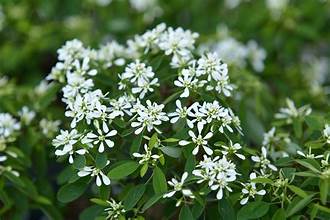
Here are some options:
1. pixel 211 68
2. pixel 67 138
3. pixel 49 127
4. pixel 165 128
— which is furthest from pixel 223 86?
pixel 49 127

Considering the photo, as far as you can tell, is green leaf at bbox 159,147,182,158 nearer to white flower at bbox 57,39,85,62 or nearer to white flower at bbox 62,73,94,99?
white flower at bbox 62,73,94,99

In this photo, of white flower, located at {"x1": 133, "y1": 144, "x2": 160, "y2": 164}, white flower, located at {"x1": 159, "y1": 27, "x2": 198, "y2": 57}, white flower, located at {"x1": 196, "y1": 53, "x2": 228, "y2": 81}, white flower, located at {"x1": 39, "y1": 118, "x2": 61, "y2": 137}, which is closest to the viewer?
white flower, located at {"x1": 133, "y1": 144, "x2": 160, "y2": 164}

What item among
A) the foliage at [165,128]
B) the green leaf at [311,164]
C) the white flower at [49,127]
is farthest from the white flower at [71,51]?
the green leaf at [311,164]

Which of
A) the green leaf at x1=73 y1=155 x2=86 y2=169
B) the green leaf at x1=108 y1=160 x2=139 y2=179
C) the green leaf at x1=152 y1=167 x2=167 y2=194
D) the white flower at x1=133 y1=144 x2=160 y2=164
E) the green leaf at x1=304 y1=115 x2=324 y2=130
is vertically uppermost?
the green leaf at x1=304 y1=115 x2=324 y2=130

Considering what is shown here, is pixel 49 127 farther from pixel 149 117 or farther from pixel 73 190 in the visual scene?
pixel 149 117

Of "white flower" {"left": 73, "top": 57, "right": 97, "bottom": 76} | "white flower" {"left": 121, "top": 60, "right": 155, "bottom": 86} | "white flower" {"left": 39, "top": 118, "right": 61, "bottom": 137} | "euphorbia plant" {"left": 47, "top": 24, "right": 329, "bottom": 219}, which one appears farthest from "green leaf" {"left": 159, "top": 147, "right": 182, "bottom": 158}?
"white flower" {"left": 39, "top": 118, "right": 61, "bottom": 137}

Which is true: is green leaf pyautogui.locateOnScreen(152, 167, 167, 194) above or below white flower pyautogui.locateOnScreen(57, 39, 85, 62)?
below
